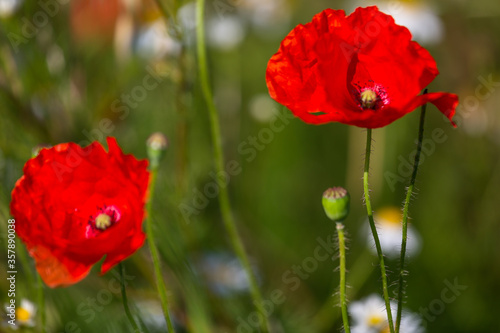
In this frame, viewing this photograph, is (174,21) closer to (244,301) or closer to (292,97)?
(292,97)

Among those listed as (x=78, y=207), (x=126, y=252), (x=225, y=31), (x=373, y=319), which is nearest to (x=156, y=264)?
(x=126, y=252)

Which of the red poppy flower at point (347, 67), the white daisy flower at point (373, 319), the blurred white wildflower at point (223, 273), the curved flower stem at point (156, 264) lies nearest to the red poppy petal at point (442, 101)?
the red poppy flower at point (347, 67)

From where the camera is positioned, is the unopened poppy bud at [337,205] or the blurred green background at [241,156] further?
the blurred green background at [241,156]

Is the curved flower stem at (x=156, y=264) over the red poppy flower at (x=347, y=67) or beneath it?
beneath

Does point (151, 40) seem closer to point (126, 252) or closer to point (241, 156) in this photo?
point (241, 156)

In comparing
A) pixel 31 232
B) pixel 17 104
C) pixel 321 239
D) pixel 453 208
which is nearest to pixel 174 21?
pixel 17 104

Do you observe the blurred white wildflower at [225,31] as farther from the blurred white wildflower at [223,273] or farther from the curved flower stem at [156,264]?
the curved flower stem at [156,264]
